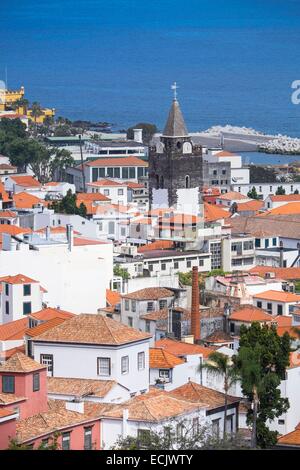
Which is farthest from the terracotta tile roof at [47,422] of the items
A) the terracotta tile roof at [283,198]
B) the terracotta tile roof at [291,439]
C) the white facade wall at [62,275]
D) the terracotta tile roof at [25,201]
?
the terracotta tile roof at [283,198]

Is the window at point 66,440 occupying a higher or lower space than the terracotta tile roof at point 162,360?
higher

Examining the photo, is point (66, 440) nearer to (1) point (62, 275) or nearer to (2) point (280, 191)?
(1) point (62, 275)

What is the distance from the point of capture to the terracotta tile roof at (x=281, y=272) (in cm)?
2667

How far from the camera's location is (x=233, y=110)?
9100 centimetres

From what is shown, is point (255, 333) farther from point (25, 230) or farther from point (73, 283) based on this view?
point (25, 230)

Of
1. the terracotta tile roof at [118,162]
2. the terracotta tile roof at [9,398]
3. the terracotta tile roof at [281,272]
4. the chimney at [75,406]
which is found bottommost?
the terracotta tile roof at [281,272]

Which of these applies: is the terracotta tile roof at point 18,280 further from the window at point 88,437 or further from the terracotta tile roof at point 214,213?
the terracotta tile roof at point 214,213

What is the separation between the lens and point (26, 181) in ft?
129

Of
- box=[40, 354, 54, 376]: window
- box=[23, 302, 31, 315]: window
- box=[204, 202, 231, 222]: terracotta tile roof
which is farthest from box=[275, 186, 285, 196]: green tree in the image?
box=[40, 354, 54, 376]: window

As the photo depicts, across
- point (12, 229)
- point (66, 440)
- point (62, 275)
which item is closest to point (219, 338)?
point (62, 275)

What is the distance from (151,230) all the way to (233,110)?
6032cm

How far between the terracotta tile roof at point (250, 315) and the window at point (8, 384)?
7207 millimetres
